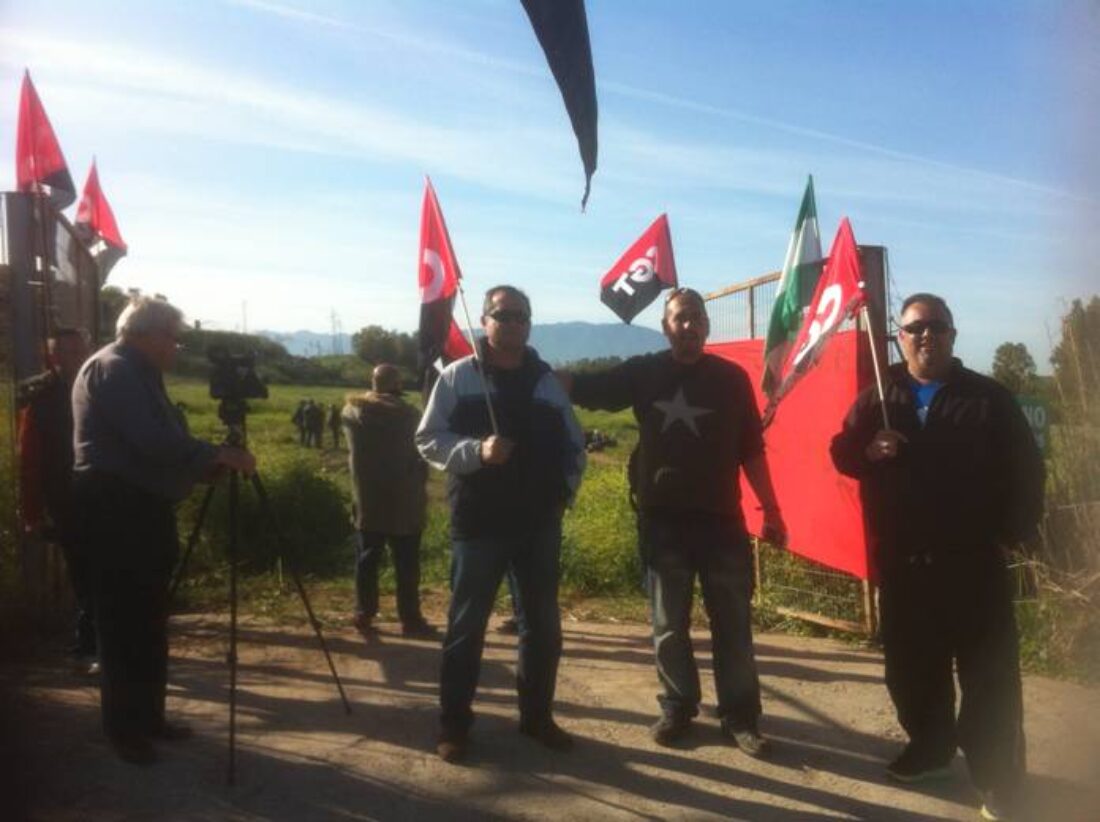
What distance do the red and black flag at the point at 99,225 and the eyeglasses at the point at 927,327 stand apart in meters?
8.19

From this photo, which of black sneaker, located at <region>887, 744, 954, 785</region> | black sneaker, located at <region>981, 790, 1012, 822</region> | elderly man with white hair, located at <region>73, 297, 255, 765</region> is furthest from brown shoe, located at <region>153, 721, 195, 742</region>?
black sneaker, located at <region>981, 790, 1012, 822</region>

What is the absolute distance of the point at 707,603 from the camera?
4.21 meters

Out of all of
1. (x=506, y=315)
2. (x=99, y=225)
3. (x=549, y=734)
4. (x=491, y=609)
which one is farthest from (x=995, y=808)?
(x=99, y=225)

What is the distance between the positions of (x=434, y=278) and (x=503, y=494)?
146 cm

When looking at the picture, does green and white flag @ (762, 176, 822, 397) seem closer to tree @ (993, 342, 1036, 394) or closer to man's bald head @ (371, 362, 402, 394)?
tree @ (993, 342, 1036, 394)

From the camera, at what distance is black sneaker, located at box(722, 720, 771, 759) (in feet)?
13.5

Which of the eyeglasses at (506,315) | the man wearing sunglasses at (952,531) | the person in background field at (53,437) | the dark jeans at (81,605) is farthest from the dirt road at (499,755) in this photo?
the eyeglasses at (506,315)

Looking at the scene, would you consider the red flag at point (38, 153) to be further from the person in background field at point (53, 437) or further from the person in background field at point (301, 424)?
the person in background field at point (301, 424)

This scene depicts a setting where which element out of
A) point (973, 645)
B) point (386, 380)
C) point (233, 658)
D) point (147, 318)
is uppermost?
point (147, 318)

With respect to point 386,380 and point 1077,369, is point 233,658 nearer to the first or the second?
point 386,380

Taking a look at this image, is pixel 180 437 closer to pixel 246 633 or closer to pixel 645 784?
pixel 645 784

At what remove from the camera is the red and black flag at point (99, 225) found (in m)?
9.49

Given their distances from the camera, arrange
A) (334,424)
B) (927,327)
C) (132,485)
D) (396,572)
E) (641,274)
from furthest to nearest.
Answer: (334,424) < (641,274) < (396,572) < (132,485) < (927,327)

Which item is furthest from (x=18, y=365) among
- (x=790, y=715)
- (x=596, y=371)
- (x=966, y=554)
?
(x=966, y=554)
